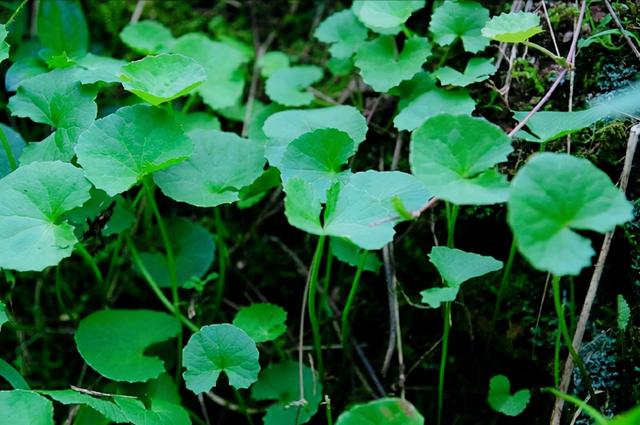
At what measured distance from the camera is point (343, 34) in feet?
5.56

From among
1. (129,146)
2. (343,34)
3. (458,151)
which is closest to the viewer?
(458,151)

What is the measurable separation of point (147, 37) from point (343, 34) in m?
0.58

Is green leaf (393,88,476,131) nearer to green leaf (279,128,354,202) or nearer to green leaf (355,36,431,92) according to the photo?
green leaf (355,36,431,92)

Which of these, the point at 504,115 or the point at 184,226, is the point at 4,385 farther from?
the point at 504,115

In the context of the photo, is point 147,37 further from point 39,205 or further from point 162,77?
point 39,205

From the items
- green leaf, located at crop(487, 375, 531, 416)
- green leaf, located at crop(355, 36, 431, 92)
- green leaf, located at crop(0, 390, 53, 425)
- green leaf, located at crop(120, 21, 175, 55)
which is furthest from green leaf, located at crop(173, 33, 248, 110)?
A: green leaf, located at crop(487, 375, 531, 416)

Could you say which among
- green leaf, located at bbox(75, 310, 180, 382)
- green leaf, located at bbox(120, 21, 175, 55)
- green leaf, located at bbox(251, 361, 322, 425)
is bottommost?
green leaf, located at bbox(251, 361, 322, 425)

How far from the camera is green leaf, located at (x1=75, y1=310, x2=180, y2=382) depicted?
4.28 feet

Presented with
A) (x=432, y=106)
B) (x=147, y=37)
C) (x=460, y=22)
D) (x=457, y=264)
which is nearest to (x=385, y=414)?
(x=457, y=264)

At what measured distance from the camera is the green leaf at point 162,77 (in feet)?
4.13

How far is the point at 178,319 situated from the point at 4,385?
423 mm

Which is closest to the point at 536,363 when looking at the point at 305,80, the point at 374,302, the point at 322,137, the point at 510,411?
the point at 510,411

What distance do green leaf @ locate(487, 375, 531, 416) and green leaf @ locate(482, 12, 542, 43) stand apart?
71 centimetres

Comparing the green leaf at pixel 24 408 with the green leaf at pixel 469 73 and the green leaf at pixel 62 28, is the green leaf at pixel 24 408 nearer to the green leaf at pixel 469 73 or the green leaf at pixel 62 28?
the green leaf at pixel 62 28
